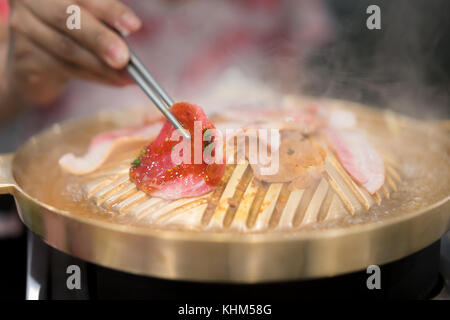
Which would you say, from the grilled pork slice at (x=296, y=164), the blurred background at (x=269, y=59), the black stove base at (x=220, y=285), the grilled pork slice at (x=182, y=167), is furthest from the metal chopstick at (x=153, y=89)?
the blurred background at (x=269, y=59)

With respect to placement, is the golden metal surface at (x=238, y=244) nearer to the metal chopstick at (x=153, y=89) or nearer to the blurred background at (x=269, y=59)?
the metal chopstick at (x=153, y=89)

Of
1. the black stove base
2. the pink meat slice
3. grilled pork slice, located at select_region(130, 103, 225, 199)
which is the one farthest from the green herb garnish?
the pink meat slice

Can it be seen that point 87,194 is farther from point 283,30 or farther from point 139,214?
point 283,30

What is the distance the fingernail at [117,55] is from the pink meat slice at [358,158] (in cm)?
71

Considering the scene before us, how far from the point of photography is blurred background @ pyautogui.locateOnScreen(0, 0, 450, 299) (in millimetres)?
2174

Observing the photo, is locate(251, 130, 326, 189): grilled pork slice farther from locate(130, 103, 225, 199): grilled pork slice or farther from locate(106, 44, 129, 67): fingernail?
locate(106, 44, 129, 67): fingernail

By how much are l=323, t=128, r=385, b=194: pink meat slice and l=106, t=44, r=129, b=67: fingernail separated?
0.71 metres

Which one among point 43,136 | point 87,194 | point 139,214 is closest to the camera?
point 139,214

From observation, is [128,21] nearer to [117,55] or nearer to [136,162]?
[117,55]

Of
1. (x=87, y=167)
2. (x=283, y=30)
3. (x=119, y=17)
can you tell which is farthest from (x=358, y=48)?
(x=87, y=167)

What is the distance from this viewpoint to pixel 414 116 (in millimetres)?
2066

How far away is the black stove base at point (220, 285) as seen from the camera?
1107 millimetres

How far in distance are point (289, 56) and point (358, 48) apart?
0.43m

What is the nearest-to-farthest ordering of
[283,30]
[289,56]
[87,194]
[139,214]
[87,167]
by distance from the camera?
[139,214], [87,194], [87,167], [289,56], [283,30]
